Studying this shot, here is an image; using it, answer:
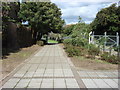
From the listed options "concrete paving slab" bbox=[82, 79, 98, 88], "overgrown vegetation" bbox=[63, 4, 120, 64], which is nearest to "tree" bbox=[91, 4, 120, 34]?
"overgrown vegetation" bbox=[63, 4, 120, 64]

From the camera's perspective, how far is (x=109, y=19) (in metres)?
19.3

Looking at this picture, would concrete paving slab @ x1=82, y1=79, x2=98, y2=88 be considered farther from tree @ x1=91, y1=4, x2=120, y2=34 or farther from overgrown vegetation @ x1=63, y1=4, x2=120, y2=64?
tree @ x1=91, y1=4, x2=120, y2=34

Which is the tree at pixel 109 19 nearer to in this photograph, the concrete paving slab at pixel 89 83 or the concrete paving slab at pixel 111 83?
the concrete paving slab at pixel 111 83

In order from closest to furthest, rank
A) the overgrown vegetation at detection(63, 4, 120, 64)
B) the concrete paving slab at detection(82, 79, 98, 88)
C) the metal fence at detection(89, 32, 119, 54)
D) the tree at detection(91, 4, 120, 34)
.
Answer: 1. the concrete paving slab at detection(82, 79, 98, 88)
2. the overgrown vegetation at detection(63, 4, 120, 64)
3. the metal fence at detection(89, 32, 119, 54)
4. the tree at detection(91, 4, 120, 34)

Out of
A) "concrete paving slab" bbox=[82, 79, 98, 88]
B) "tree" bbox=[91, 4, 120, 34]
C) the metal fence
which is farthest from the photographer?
"tree" bbox=[91, 4, 120, 34]

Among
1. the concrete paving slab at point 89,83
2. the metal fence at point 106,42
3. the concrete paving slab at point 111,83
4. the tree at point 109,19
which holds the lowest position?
the concrete paving slab at point 111,83

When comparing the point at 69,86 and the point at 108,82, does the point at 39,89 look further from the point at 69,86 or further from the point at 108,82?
the point at 108,82

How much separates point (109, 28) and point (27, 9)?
11692 millimetres

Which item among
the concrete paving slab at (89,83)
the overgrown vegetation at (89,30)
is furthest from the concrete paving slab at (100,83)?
the overgrown vegetation at (89,30)

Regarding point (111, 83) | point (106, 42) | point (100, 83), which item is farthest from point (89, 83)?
point (106, 42)

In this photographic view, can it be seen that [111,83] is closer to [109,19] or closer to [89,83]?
[89,83]

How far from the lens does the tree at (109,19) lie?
19.1 m

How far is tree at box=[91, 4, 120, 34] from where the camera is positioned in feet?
62.6

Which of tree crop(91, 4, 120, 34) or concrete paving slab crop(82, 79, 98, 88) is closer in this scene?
concrete paving slab crop(82, 79, 98, 88)
